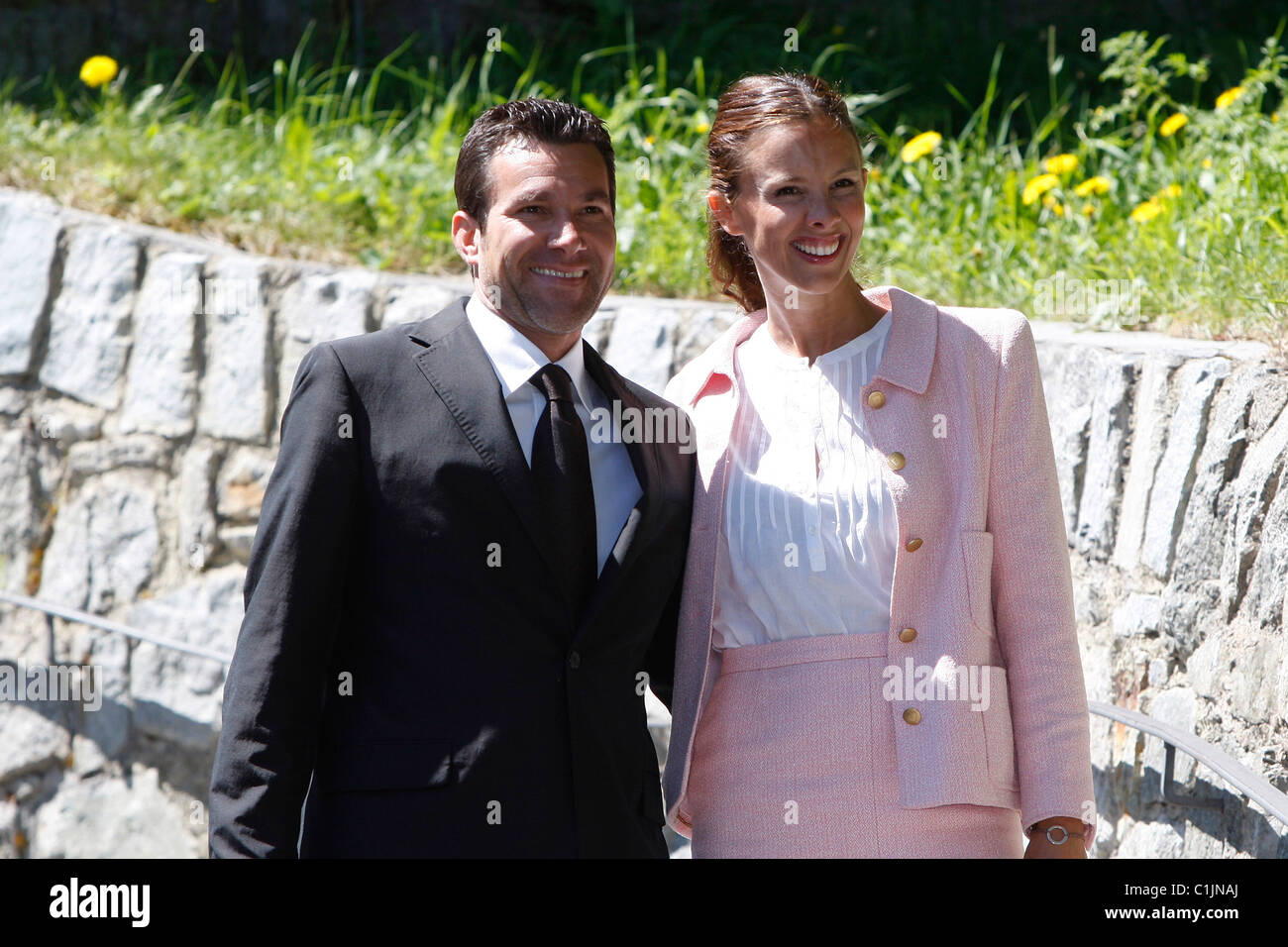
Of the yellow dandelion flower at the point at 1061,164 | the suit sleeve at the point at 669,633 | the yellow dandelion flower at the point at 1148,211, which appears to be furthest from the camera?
the yellow dandelion flower at the point at 1061,164

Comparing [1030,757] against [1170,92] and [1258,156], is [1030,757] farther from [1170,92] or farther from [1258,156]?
[1170,92]

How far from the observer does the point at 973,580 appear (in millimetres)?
2160

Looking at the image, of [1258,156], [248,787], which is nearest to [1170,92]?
[1258,156]

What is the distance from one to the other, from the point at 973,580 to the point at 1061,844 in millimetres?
419

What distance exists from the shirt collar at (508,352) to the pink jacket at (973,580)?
1.27ft

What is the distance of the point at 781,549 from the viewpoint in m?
2.22

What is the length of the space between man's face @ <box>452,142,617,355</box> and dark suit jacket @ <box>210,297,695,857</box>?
15cm

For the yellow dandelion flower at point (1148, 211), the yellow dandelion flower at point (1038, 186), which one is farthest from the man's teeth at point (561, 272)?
the yellow dandelion flower at point (1038, 186)

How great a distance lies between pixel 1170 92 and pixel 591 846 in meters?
4.56

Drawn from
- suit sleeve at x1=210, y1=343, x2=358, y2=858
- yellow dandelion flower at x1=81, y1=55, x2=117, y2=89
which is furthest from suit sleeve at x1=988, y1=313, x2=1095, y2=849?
yellow dandelion flower at x1=81, y1=55, x2=117, y2=89

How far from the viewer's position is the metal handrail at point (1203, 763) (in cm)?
224

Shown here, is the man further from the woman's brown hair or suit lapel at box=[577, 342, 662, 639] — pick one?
the woman's brown hair

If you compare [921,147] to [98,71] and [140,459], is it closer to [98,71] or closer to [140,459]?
[140,459]

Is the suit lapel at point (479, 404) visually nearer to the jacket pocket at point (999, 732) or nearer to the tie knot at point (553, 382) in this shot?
the tie knot at point (553, 382)
